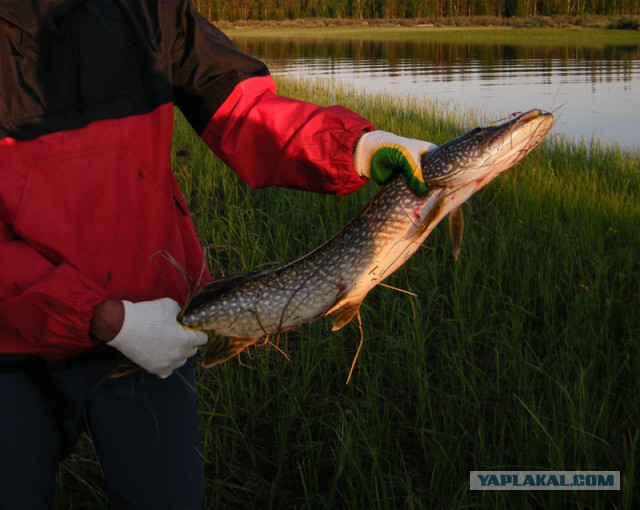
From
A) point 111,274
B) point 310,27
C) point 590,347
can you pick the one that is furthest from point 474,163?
point 310,27

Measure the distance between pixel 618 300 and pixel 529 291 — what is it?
50 centimetres

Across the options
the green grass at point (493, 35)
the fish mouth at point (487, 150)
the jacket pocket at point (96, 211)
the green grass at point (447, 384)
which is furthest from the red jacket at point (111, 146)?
the green grass at point (493, 35)

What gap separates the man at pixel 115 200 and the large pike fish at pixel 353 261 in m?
0.06

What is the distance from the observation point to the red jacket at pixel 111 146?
1.70 meters

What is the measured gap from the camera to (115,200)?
1795 mm

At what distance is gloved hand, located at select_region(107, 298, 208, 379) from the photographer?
1.78 meters

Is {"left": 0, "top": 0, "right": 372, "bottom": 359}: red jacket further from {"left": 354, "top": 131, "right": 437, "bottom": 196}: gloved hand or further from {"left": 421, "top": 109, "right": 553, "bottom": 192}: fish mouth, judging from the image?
{"left": 421, "top": 109, "right": 553, "bottom": 192}: fish mouth

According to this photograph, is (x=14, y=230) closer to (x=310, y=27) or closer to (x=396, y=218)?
(x=396, y=218)

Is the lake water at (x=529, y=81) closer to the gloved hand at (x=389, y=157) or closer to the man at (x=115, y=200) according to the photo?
the gloved hand at (x=389, y=157)

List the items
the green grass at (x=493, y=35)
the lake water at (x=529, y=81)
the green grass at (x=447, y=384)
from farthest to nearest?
the green grass at (x=493, y=35), the lake water at (x=529, y=81), the green grass at (x=447, y=384)

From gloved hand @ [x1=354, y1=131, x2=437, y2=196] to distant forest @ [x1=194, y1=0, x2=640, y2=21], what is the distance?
62.5 meters

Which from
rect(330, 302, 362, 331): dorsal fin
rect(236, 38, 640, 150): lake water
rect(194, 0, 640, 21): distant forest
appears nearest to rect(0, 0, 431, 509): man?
rect(330, 302, 362, 331): dorsal fin

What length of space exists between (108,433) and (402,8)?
8936 centimetres

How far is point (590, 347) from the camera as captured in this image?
3152 mm
